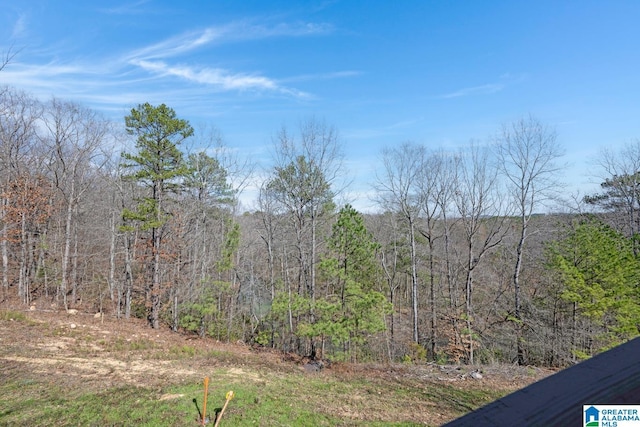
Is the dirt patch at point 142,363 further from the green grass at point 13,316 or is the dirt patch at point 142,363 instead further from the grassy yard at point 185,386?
the green grass at point 13,316

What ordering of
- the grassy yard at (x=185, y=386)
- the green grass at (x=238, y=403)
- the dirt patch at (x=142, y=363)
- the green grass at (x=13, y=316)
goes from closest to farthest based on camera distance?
the green grass at (x=238, y=403) → the grassy yard at (x=185, y=386) → the dirt patch at (x=142, y=363) → the green grass at (x=13, y=316)

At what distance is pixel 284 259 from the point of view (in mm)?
17516

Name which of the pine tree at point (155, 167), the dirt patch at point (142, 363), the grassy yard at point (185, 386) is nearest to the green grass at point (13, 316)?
the grassy yard at point (185, 386)

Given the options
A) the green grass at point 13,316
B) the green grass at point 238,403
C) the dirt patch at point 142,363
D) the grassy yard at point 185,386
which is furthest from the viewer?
the green grass at point 13,316

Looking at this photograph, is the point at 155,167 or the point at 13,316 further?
the point at 155,167

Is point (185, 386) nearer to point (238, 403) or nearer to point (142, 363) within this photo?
point (238, 403)

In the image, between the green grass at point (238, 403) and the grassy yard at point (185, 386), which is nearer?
the green grass at point (238, 403)

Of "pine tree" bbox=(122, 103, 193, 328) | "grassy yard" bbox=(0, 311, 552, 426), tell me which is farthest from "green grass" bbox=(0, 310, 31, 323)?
"pine tree" bbox=(122, 103, 193, 328)

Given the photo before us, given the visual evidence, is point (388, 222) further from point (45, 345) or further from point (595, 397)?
point (595, 397)

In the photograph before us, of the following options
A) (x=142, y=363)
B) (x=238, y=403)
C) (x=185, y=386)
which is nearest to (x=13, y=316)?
(x=142, y=363)

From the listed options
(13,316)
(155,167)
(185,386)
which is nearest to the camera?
(185,386)

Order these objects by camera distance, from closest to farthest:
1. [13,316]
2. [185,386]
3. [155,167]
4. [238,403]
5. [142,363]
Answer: [238,403] → [185,386] → [142,363] → [13,316] → [155,167]

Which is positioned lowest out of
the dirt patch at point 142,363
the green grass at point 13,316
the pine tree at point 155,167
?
the dirt patch at point 142,363

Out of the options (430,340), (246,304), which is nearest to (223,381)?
(246,304)
